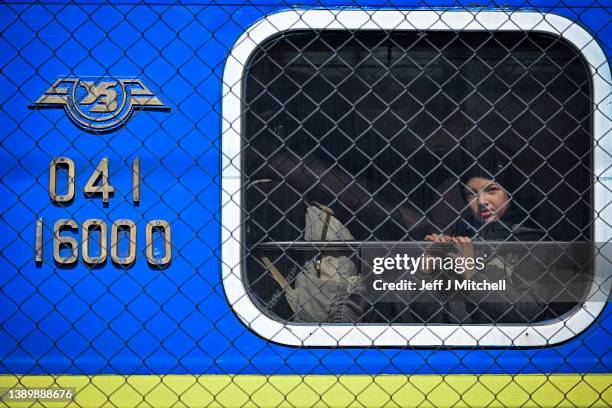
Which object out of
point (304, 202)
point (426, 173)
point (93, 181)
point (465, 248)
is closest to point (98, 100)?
point (93, 181)

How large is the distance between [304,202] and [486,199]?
0.60m

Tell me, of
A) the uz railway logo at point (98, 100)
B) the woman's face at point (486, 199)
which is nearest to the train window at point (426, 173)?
the woman's face at point (486, 199)

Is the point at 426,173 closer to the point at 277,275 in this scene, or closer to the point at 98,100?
the point at 277,275

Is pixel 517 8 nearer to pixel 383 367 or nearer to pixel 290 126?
pixel 290 126

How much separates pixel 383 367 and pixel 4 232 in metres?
1.30

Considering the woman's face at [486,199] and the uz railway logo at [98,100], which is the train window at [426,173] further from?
the uz railway logo at [98,100]

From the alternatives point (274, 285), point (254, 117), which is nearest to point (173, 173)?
point (254, 117)

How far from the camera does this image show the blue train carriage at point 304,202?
8.96 ft

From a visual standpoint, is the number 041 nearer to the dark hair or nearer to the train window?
the train window

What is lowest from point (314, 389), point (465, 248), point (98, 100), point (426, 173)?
point (314, 389)

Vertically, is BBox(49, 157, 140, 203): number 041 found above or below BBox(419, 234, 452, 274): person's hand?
above

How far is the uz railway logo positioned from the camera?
8.99 ft

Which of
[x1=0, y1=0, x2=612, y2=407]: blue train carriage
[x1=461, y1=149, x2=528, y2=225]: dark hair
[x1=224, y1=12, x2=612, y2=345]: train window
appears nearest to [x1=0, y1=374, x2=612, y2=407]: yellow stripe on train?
[x1=0, y1=0, x2=612, y2=407]: blue train carriage

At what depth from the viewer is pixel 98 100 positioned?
274 centimetres
